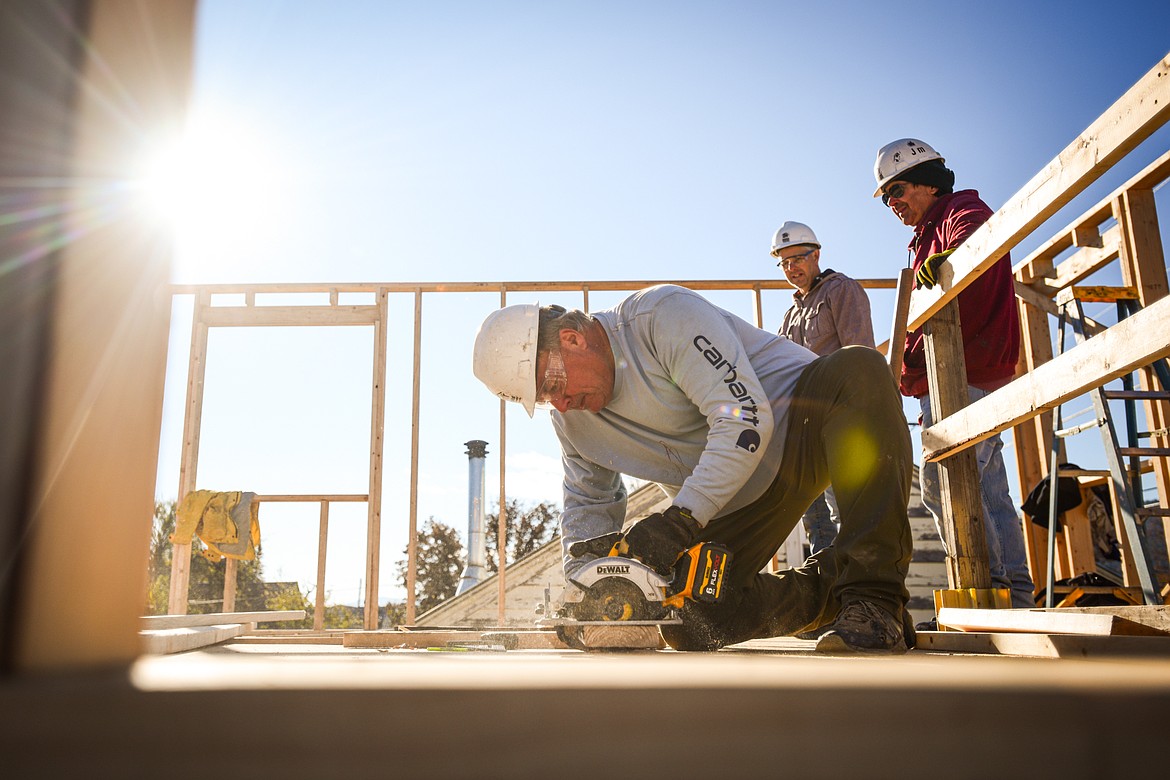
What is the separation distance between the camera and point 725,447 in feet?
7.06

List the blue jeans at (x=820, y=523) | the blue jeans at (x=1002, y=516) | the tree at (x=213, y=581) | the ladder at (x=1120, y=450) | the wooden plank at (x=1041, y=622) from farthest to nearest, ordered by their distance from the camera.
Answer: the tree at (x=213, y=581) → the blue jeans at (x=820, y=523) → the ladder at (x=1120, y=450) → the blue jeans at (x=1002, y=516) → the wooden plank at (x=1041, y=622)

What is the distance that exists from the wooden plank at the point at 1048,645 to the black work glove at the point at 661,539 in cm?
63

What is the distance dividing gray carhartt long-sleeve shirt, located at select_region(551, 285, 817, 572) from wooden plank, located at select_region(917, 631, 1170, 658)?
602mm

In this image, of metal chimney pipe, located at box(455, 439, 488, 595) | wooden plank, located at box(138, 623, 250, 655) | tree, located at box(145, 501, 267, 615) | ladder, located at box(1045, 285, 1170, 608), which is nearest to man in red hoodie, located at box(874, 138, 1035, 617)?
ladder, located at box(1045, 285, 1170, 608)

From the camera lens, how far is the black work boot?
1.81 m

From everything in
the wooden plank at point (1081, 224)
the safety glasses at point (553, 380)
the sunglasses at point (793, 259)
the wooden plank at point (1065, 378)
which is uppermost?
the wooden plank at point (1081, 224)

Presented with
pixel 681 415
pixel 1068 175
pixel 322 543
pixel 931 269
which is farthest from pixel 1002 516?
pixel 322 543

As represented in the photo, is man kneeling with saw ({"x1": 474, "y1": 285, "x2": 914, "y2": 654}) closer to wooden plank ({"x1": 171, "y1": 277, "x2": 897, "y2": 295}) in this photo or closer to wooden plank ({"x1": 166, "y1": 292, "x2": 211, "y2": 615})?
wooden plank ({"x1": 171, "y1": 277, "x2": 897, "y2": 295})

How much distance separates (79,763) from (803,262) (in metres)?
4.53

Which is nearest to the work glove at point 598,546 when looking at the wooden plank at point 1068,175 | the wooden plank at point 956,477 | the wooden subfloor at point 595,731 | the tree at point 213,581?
the wooden plank at point 956,477

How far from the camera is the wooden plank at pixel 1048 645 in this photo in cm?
107

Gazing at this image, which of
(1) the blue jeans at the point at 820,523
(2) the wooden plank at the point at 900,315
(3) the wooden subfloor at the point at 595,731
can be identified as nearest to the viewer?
(3) the wooden subfloor at the point at 595,731

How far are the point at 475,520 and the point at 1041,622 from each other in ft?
35.7

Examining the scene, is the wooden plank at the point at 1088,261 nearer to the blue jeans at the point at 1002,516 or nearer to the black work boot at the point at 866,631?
the blue jeans at the point at 1002,516
